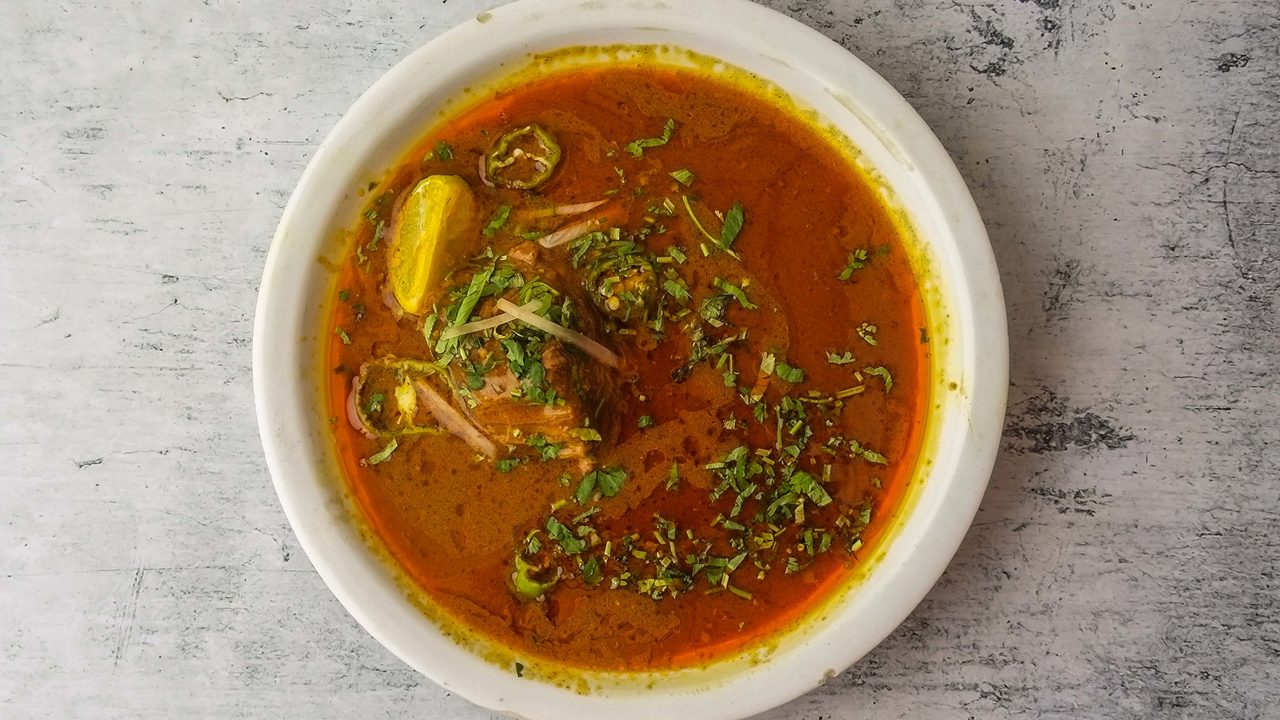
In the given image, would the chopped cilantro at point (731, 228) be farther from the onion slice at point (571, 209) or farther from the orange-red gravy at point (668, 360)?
the onion slice at point (571, 209)

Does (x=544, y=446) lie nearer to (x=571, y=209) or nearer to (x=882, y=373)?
(x=571, y=209)

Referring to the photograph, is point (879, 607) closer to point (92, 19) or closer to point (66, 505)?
point (66, 505)

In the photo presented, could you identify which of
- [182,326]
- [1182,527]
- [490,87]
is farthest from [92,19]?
[1182,527]

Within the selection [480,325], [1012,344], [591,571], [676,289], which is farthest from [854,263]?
[591,571]

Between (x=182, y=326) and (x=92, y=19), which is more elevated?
(x=92, y=19)

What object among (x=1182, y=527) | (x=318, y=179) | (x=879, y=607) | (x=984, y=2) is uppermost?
(x=984, y=2)

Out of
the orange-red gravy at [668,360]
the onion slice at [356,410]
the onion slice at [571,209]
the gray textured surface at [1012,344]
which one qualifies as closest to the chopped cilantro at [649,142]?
the orange-red gravy at [668,360]
